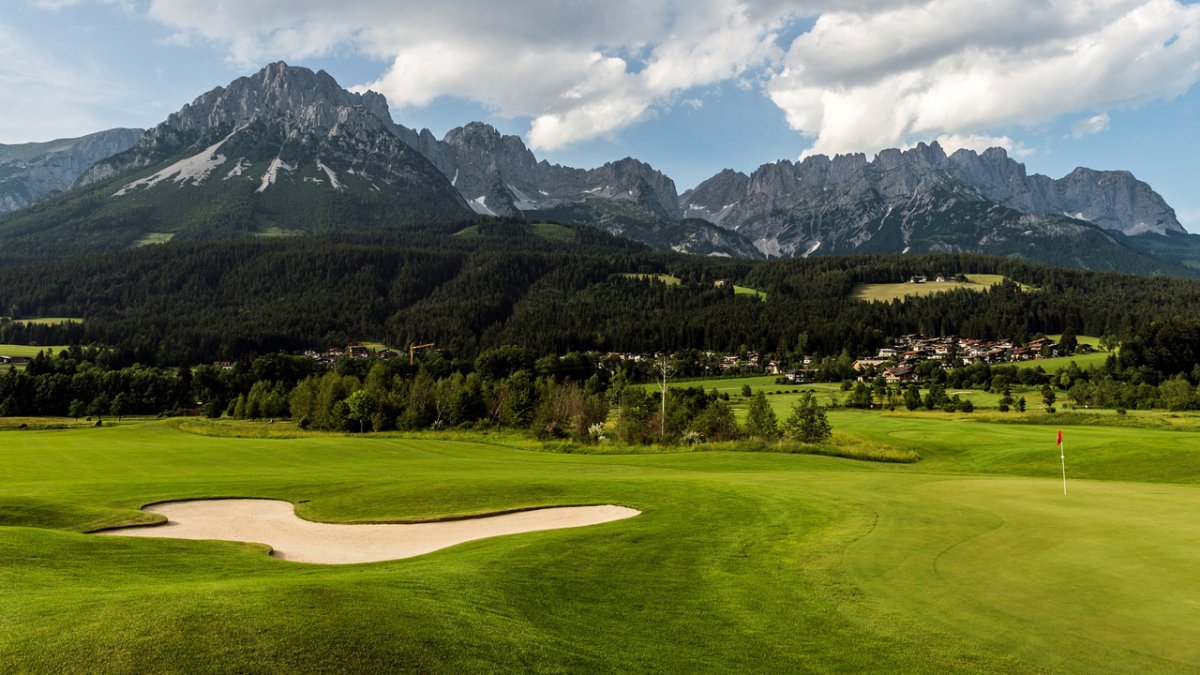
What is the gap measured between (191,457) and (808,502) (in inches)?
1932

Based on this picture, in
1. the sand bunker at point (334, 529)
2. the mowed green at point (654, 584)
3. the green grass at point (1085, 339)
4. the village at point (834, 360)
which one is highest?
the green grass at point (1085, 339)

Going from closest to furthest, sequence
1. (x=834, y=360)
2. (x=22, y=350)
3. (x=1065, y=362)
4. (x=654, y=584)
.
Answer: (x=654, y=584), (x=1065, y=362), (x=834, y=360), (x=22, y=350)

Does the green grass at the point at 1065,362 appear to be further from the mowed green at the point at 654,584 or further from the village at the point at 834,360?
the mowed green at the point at 654,584

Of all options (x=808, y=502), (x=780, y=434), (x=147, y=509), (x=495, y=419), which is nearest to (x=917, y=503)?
(x=808, y=502)

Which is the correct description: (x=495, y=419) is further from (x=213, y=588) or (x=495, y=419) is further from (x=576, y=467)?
(x=213, y=588)

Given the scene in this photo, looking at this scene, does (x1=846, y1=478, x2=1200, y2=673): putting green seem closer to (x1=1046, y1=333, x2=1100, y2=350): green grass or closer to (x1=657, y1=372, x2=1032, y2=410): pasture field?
(x1=657, y1=372, x2=1032, y2=410): pasture field

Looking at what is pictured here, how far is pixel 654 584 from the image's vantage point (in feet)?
51.0

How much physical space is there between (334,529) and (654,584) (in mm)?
15566

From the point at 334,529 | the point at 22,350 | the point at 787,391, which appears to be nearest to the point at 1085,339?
the point at 787,391

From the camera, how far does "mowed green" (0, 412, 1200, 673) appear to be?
365 inches

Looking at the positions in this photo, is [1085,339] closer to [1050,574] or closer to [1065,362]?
[1065,362]

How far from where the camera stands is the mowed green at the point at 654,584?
9.28 m

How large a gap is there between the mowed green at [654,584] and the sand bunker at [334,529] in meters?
1.19

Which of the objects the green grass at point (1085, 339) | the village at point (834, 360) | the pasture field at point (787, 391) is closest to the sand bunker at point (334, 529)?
the pasture field at point (787, 391)
